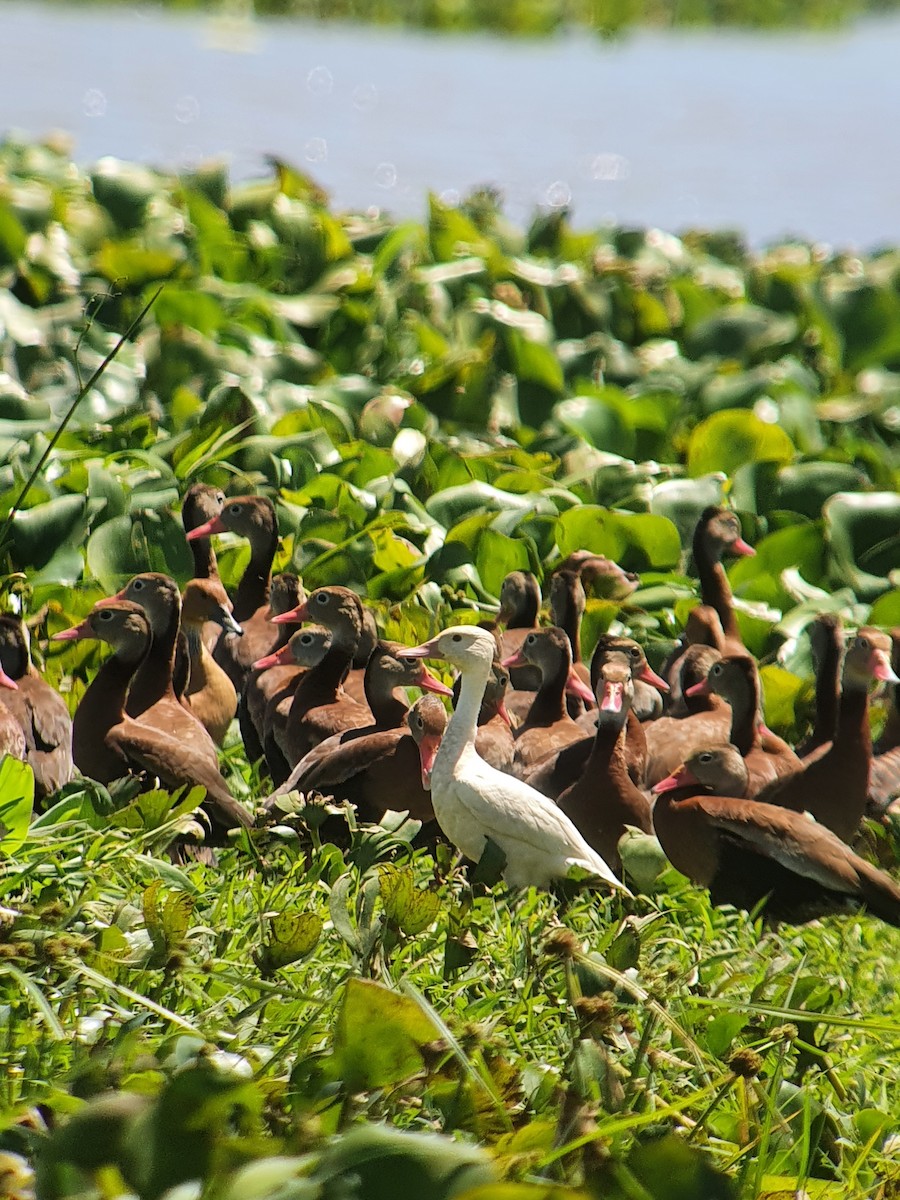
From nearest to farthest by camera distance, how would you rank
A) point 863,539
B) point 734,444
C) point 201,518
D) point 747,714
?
point 747,714
point 201,518
point 863,539
point 734,444

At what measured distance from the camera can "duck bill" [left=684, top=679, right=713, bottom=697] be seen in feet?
15.8

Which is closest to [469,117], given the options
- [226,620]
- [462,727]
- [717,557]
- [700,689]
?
[717,557]

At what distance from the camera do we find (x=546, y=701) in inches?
189

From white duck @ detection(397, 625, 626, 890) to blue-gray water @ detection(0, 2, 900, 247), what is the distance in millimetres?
5873

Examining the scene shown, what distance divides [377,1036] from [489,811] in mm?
1565

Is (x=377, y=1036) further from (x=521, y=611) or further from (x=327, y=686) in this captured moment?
(x=521, y=611)

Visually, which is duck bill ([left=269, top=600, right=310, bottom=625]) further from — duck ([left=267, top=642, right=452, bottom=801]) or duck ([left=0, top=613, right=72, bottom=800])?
duck ([left=0, top=613, right=72, bottom=800])

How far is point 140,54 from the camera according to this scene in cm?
1375

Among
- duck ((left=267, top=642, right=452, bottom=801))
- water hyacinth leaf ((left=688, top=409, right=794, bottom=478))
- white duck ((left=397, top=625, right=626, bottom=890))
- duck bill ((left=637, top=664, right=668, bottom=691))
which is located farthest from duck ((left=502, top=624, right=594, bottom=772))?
water hyacinth leaf ((left=688, top=409, right=794, bottom=478))

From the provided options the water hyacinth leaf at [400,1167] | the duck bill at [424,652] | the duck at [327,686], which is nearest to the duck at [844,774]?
the duck bill at [424,652]

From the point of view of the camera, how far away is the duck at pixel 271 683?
4.93 m

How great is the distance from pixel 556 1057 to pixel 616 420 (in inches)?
152

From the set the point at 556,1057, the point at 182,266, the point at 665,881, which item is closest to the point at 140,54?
the point at 182,266

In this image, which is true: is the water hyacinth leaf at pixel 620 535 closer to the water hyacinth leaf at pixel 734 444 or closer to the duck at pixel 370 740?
the water hyacinth leaf at pixel 734 444
